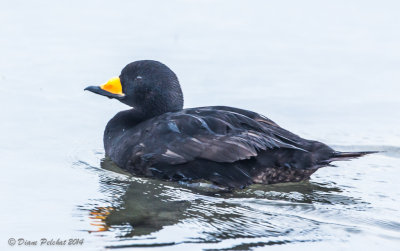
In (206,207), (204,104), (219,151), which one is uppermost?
(204,104)

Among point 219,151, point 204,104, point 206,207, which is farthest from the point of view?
point 204,104

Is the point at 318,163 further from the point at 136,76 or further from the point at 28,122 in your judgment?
the point at 28,122

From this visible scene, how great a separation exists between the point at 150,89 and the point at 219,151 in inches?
47.9

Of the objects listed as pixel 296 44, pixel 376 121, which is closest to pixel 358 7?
pixel 296 44

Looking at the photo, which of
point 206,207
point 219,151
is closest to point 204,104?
point 219,151

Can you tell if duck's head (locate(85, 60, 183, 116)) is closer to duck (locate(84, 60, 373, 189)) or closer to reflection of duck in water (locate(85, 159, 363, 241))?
duck (locate(84, 60, 373, 189))

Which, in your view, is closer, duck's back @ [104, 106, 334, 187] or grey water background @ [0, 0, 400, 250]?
grey water background @ [0, 0, 400, 250]

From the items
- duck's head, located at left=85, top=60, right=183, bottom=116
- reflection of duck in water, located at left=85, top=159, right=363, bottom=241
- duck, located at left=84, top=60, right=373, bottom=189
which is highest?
duck's head, located at left=85, top=60, right=183, bottom=116

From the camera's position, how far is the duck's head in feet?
23.5

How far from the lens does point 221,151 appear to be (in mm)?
6297

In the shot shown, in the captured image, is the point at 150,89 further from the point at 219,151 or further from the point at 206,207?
the point at 206,207

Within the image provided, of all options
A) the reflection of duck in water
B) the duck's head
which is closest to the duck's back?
the reflection of duck in water

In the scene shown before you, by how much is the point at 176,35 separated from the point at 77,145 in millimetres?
3795

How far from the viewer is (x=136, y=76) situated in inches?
285
